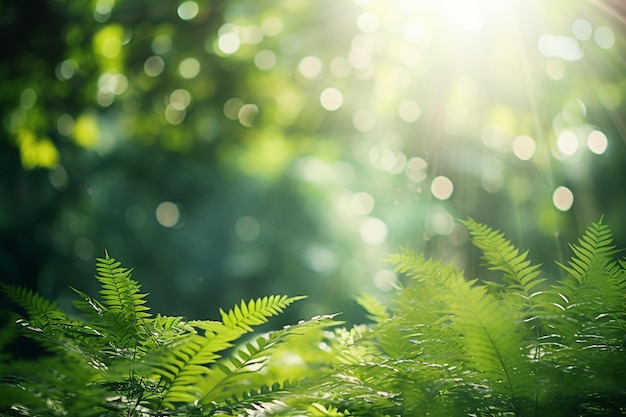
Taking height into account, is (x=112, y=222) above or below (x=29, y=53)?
above

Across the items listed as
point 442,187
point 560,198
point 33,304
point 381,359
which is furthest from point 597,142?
point 33,304

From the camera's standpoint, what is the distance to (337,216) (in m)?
10.5

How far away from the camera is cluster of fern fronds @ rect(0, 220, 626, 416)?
2.14 feet

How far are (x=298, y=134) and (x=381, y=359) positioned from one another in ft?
30.3

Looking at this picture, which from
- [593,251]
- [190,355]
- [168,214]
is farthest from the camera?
[168,214]

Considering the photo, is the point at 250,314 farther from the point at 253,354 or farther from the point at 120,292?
the point at 120,292

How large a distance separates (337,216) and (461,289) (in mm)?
9853

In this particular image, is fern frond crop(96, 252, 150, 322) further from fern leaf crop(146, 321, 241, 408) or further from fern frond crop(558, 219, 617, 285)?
fern frond crop(558, 219, 617, 285)

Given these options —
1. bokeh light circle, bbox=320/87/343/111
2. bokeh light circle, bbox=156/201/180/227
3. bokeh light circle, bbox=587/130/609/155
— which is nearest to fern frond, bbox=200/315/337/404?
bokeh light circle, bbox=587/130/609/155

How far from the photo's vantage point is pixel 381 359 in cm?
87

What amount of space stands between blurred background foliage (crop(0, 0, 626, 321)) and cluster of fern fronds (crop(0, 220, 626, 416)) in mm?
3246

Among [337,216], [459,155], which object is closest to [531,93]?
[459,155]

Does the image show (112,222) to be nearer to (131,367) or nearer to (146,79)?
(146,79)

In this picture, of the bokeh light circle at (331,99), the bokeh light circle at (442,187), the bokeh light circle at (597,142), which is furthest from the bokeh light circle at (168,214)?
the bokeh light circle at (597,142)
